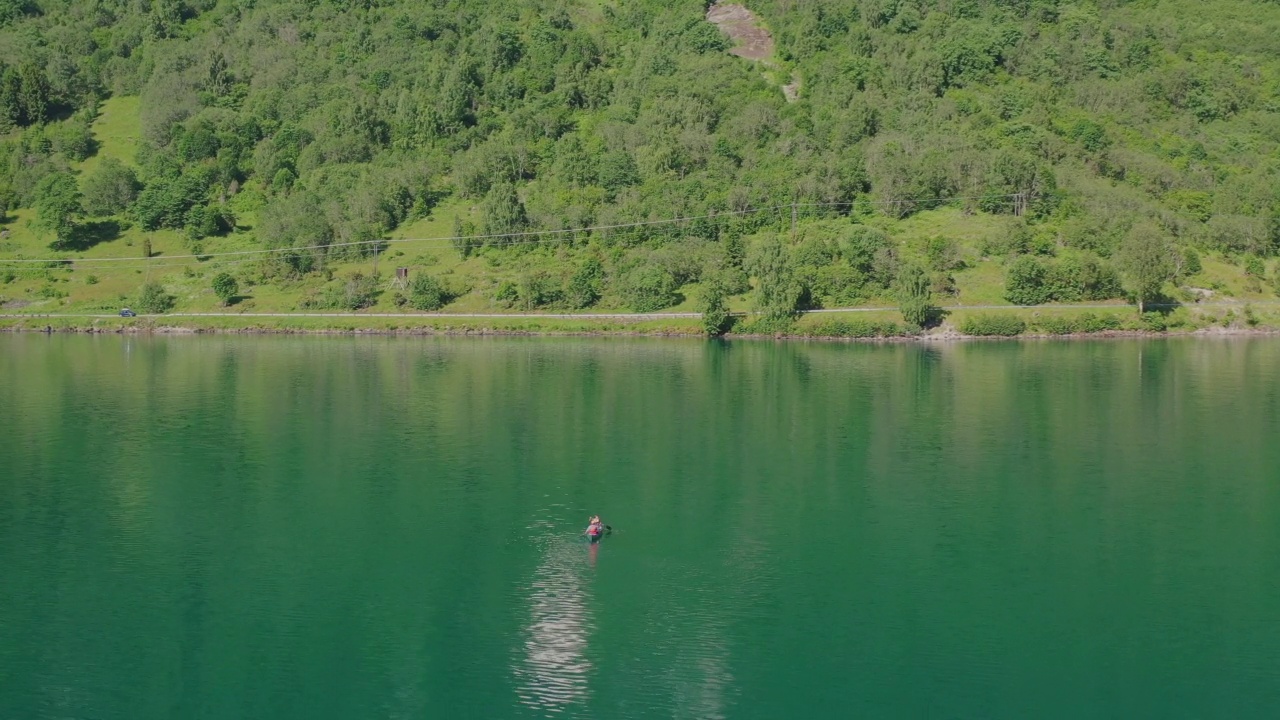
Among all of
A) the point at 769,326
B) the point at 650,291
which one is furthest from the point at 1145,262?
the point at 650,291

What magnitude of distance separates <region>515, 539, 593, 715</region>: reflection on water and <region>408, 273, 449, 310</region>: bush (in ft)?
302

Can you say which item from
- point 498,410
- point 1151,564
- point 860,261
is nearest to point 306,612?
point 1151,564

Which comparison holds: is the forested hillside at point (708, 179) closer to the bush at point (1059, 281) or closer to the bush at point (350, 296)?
the bush at point (1059, 281)

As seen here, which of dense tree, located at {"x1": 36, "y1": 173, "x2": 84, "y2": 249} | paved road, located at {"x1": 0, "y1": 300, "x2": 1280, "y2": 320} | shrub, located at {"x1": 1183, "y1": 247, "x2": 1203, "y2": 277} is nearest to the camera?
paved road, located at {"x1": 0, "y1": 300, "x2": 1280, "y2": 320}

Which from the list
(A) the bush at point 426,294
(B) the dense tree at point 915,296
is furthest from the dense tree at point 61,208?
(B) the dense tree at point 915,296

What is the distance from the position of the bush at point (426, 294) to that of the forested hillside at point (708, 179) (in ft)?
0.97

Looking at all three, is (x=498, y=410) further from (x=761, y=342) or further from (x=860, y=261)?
(x=860, y=261)

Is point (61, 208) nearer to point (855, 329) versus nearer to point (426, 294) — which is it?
point (426, 294)

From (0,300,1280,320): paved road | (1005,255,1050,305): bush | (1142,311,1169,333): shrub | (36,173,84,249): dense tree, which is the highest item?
(36,173,84,249): dense tree

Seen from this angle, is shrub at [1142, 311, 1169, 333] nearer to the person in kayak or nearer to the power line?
the power line

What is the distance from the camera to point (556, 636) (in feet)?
106

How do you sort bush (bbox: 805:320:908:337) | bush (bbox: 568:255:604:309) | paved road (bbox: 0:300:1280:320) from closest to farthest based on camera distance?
bush (bbox: 805:320:908:337), paved road (bbox: 0:300:1280:320), bush (bbox: 568:255:604:309)

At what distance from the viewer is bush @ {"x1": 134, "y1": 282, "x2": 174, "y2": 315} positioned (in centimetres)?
13238

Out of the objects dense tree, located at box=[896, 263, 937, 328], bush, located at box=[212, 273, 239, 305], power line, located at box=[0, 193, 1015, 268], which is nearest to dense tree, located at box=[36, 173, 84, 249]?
Answer: power line, located at box=[0, 193, 1015, 268]
